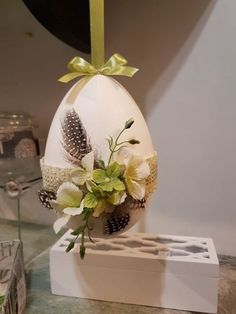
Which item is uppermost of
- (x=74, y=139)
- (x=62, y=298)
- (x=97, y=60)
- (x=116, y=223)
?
(x=97, y=60)

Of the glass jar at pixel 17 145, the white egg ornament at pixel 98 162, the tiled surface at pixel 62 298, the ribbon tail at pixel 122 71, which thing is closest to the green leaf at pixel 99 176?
the white egg ornament at pixel 98 162

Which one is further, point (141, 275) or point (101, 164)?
point (141, 275)

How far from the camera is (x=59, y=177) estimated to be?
Answer: 0.43 m

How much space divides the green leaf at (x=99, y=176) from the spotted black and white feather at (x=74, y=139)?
0.12 ft

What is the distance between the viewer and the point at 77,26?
0.61 metres

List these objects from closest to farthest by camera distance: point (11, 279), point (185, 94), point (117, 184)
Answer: point (117, 184), point (11, 279), point (185, 94)

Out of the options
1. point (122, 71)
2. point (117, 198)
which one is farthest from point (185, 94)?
point (117, 198)

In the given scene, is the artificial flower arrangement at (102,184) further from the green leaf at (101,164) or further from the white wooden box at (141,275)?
the white wooden box at (141,275)

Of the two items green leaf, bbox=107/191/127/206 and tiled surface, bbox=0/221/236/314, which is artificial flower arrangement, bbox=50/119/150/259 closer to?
green leaf, bbox=107/191/127/206

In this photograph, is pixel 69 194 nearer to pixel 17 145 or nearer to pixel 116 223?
pixel 116 223

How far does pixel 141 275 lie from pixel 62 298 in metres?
0.14

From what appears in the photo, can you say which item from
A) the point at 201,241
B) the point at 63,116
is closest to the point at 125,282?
the point at 201,241

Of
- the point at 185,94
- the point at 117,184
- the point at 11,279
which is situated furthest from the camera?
the point at 185,94

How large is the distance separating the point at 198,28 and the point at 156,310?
1.62 feet
